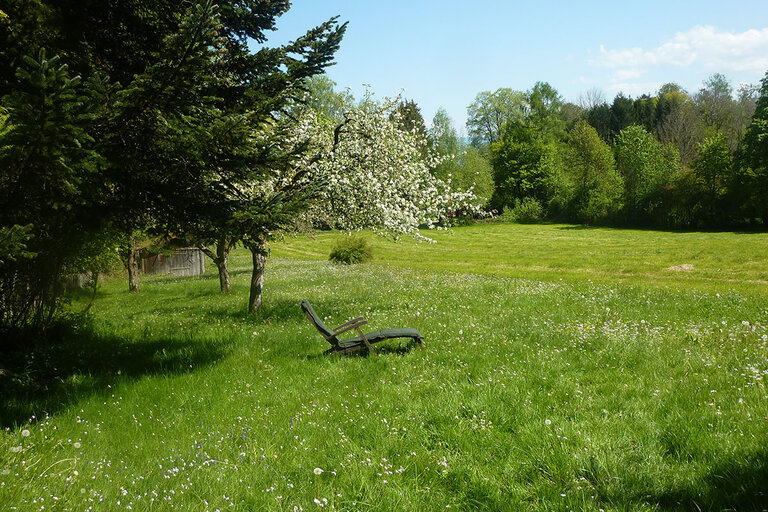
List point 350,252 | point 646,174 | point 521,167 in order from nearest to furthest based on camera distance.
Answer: point 350,252
point 646,174
point 521,167

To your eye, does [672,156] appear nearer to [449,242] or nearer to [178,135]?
[449,242]

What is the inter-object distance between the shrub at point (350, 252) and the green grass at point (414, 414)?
18627 mm

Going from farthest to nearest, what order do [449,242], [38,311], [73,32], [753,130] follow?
[449,242]
[753,130]
[38,311]
[73,32]

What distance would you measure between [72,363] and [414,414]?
20.6 feet

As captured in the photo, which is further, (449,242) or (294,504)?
(449,242)

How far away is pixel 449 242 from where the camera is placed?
45.3 metres

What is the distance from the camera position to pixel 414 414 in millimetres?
5543

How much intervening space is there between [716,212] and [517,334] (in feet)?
155

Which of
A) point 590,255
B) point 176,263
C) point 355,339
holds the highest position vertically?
point 355,339

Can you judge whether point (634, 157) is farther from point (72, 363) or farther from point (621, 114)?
point (72, 363)

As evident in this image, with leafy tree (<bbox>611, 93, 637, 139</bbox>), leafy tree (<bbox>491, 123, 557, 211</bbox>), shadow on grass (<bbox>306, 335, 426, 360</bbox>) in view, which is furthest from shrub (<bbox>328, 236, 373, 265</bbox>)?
leafy tree (<bbox>611, 93, 637, 139</bbox>)

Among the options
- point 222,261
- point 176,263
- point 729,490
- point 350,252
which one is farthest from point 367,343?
point 176,263

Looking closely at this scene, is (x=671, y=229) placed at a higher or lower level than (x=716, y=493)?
higher

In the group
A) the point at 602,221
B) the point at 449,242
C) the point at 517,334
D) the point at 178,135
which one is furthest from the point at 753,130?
the point at 178,135
